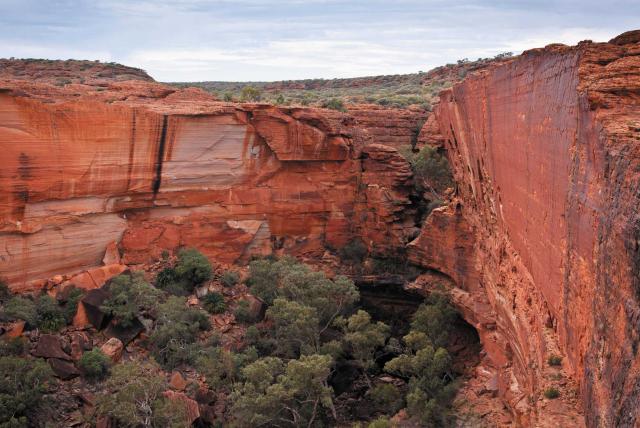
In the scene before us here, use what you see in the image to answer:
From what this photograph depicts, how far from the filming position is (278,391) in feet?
52.2

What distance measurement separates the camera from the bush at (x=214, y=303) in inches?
864

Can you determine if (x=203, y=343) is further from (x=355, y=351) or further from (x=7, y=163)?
(x=7, y=163)

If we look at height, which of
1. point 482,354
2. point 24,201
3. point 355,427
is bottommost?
point 355,427

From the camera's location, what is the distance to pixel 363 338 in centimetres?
1939

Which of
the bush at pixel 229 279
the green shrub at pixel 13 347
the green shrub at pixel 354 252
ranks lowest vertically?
the green shrub at pixel 13 347

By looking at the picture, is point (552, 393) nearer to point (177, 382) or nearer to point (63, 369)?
point (177, 382)

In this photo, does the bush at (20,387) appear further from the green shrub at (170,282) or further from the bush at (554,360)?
the bush at (554,360)

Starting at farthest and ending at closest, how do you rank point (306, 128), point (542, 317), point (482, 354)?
point (306, 128) → point (482, 354) → point (542, 317)

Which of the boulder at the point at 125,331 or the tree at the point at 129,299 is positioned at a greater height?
the tree at the point at 129,299

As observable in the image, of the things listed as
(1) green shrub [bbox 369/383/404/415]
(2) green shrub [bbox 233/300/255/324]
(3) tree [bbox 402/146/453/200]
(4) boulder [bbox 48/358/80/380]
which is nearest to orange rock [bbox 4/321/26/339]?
(4) boulder [bbox 48/358/80/380]

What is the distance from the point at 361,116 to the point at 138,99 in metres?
11.7

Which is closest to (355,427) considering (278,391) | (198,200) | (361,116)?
(278,391)

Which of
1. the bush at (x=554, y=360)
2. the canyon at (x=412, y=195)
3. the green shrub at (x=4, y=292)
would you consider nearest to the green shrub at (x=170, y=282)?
the canyon at (x=412, y=195)

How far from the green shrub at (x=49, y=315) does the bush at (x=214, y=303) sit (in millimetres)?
4580
